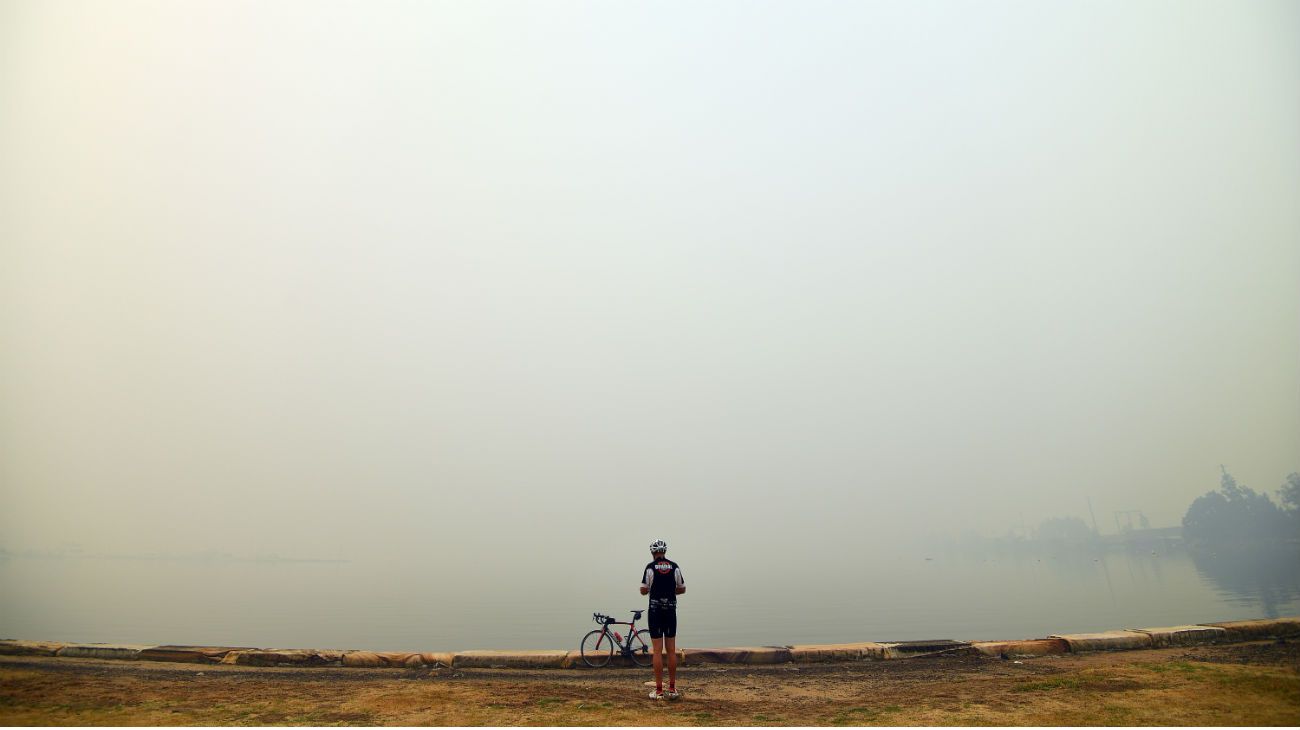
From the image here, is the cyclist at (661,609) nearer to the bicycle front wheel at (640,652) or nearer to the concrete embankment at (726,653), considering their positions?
the concrete embankment at (726,653)

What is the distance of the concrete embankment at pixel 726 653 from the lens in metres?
15.6

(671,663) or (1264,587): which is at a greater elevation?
(671,663)

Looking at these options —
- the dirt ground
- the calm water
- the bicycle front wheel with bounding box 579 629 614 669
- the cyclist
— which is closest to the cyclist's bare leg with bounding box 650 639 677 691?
the cyclist

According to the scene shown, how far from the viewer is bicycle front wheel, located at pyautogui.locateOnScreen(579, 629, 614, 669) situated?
16.0 metres

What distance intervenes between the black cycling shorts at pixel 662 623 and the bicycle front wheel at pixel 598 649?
3.67 m

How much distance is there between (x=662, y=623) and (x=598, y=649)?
5.30m

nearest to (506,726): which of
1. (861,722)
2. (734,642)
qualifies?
(861,722)

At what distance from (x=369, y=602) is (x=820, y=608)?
159 feet

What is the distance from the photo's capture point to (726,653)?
1585 centimetres

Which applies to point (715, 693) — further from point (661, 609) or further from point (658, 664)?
point (661, 609)

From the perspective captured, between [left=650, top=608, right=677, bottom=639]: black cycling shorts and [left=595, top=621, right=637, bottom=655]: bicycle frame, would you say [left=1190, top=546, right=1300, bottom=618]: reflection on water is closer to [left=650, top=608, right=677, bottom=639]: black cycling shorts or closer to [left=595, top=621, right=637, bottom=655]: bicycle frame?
[left=595, top=621, right=637, bottom=655]: bicycle frame

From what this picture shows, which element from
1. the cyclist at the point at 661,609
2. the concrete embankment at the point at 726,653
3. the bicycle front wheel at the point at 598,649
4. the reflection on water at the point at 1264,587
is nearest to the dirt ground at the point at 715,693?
the concrete embankment at the point at 726,653

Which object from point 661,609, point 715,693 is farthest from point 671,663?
point 715,693

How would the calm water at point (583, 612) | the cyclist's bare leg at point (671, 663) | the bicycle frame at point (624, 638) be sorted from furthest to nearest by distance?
the calm water at point (583, 612)
the bicycle frame at point (624, 638)
the cyclist's bare leg at point (671, 663)
